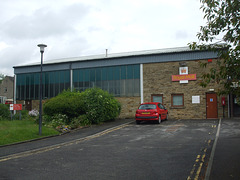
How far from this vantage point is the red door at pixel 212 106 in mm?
21795

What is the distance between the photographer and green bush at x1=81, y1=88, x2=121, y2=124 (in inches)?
735

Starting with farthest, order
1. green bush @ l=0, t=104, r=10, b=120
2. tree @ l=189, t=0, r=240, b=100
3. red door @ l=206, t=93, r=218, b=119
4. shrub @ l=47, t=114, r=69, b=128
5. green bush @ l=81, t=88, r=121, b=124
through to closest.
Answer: red door @ l=206, t=93, r=218, b=119 → green bush @ l=0, t=104, r=10, b=120 → green bush @ l=81, t=88, r=121, b=124 → shrub @ l=47, t=114, r=69, b=128 → tree @ l=189, t=0, r=240, b=100

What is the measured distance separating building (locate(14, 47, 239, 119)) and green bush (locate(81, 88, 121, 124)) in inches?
198

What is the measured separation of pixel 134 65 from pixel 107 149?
16205 mm

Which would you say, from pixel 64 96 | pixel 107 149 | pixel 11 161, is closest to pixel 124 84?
pixel 64 96

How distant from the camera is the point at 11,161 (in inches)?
306

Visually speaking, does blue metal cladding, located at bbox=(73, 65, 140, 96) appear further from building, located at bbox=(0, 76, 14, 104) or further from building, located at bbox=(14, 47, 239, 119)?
building, located at bbox=(0, 76, 14, 104)

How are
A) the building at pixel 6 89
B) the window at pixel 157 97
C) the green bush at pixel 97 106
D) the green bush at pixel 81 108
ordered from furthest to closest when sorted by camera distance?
the building at pixel 6 89
the window at pixel 157 97
the green bush at pixel 97 106
the green bush at pixel 81 108

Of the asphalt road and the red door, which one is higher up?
the red door

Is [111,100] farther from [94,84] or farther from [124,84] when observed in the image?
[94,84]

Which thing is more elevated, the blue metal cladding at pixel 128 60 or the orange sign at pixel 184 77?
the blue metal cladding at pixel 128 60

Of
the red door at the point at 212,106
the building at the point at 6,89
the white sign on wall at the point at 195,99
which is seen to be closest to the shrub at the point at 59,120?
the white sign on wall at the point at 195,99

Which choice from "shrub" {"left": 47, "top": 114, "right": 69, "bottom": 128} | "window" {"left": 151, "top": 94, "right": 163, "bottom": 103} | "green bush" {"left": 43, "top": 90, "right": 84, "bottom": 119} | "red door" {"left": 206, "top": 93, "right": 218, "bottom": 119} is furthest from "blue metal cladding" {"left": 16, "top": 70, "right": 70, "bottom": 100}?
"red door" {"left": 206, "top": 93, "right": 218, "bottom": 119}

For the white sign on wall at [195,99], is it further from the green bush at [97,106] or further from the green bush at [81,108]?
the green bush at [81,108]
